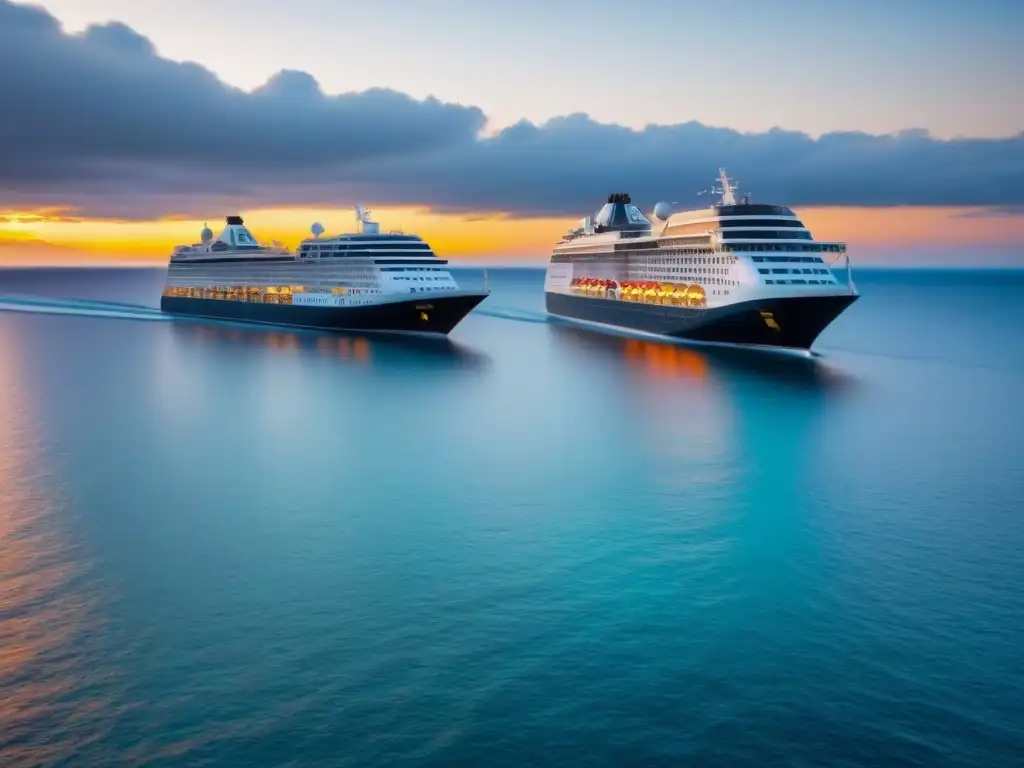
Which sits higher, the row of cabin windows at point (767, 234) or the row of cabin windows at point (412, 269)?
the row of cabin windows at point (767, 234)

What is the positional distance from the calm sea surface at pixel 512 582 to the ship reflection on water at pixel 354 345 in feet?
80.9

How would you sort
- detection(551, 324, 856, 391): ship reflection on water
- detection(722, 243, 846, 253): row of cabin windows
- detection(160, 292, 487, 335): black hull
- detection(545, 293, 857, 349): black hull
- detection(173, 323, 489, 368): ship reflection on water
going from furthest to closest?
detection(160, 292, 487, 335): black hull, detection(173, 323, 489, 368): ship reflection on water, detection(722, 243, 846, 253): row of cabin windows, detection(545, 293, 857, 349): black hull, detection(551, 324, 856, 391): ship reflection on water

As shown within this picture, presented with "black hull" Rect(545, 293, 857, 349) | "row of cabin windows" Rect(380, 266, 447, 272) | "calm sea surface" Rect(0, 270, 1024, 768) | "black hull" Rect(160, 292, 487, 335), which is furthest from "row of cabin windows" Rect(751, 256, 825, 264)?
"row of cabin windows" Rect(380, 266, 447, 272)

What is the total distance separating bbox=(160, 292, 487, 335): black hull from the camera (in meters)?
96.6

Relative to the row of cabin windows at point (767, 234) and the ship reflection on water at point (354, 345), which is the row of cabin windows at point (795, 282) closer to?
the row of cabin windows at point (767, 234)

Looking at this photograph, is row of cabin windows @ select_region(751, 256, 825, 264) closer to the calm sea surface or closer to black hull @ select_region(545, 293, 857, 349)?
black hull @ select_region(545, 293, 857, 349)

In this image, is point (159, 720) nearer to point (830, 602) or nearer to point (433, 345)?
point (830, 602)

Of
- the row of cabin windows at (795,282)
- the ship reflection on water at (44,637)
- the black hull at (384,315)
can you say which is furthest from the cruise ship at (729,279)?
the ship reflection on water at (44,637)

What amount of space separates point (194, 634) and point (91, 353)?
73.4 m

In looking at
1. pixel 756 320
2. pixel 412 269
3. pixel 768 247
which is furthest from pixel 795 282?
pixel 412 269

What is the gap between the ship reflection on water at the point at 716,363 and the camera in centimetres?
6500

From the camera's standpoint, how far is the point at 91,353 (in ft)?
281

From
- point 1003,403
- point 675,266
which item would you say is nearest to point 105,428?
point 1003,403

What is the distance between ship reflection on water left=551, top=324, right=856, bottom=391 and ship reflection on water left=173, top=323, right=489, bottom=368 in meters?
13.9
